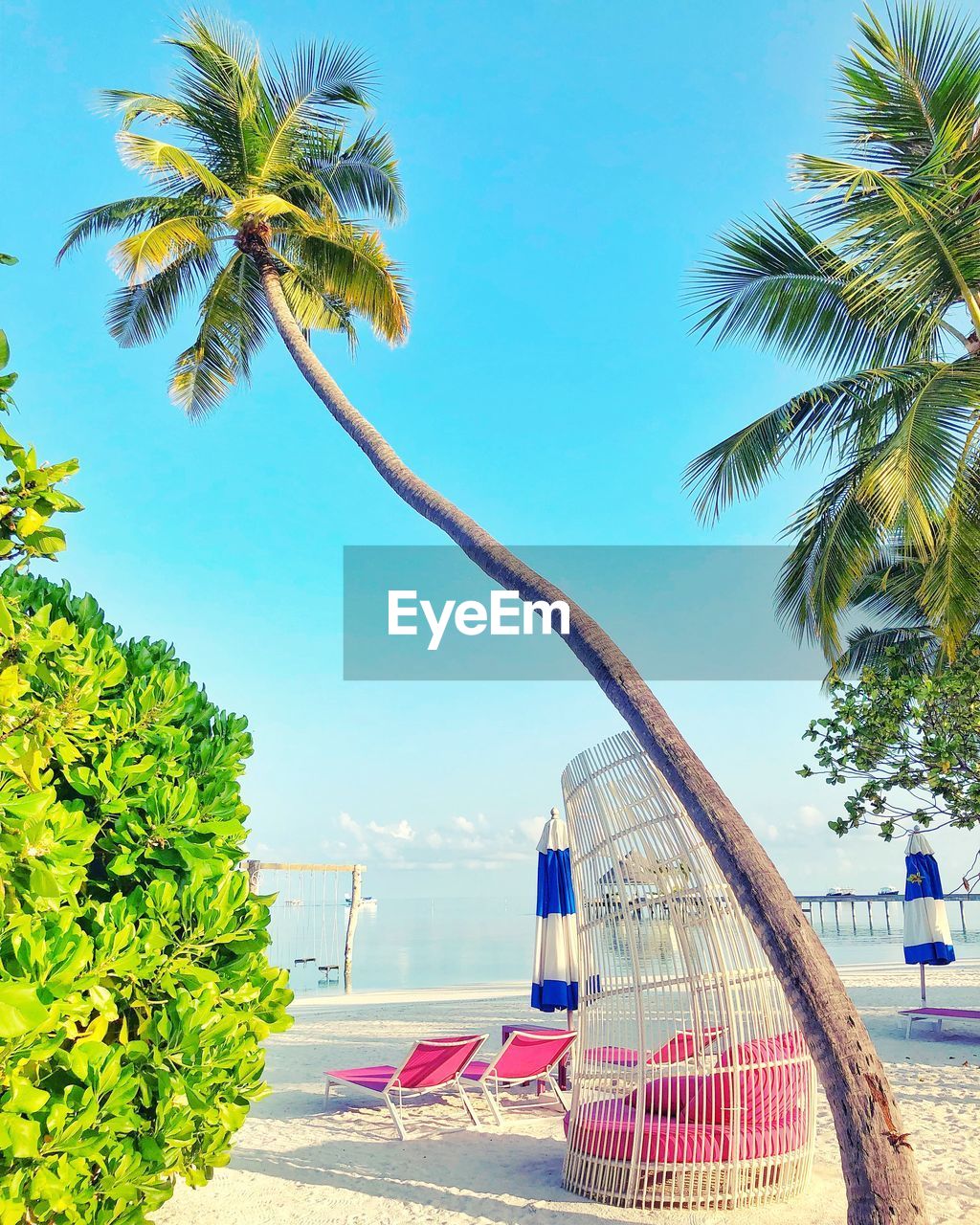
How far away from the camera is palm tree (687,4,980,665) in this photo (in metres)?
6.76

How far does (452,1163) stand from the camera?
5.77 metres

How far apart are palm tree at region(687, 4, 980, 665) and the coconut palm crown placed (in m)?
4.29

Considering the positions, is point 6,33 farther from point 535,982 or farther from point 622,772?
point 535,982

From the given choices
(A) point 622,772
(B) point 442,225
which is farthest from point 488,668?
(A) point 622,772

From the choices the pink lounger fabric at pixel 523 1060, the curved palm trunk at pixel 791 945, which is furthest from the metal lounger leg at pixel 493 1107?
the curved palm trunk at pixel 791 945

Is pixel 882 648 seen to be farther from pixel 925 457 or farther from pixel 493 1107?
pixel 493 1107

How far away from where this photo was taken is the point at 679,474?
9617mm

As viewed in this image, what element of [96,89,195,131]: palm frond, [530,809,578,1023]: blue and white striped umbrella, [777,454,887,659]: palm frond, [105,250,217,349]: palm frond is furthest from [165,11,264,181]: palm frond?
[530,809,578,1023]: blue and white striped umbrella

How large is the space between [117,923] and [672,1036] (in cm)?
331

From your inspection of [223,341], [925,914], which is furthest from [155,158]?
[925,914]

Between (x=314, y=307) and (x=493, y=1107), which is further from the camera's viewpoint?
(x=314, y=307)

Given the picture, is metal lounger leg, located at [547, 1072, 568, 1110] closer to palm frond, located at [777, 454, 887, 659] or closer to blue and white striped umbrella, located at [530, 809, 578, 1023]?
blue and white striped umbrella, located at [530, 809, 578, 1023]

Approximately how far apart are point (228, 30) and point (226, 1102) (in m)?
10.9

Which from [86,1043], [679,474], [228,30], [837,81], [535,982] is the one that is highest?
[228,30]
